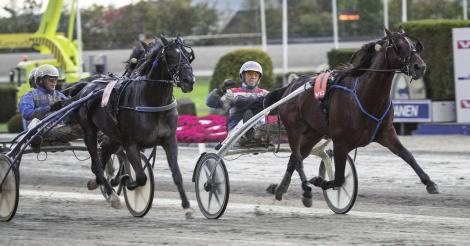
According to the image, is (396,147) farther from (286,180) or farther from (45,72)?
(45,72)

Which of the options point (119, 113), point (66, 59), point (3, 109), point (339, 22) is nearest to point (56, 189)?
point (119, 113)

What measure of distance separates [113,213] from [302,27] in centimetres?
3337

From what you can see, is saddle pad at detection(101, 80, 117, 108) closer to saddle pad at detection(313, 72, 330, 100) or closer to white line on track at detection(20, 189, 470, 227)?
white line on track at detection(20, 189, 470, 227)

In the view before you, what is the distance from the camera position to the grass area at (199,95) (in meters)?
26.2

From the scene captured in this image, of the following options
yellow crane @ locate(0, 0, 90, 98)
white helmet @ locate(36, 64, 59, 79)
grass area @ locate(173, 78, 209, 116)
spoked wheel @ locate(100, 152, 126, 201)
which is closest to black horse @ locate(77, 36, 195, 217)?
spoked wheel @ locate(100, 152, 126, 201)

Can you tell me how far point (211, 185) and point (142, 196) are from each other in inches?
26.2

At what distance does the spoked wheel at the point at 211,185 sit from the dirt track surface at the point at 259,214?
0.10 meters

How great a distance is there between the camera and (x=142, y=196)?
9.29 metres

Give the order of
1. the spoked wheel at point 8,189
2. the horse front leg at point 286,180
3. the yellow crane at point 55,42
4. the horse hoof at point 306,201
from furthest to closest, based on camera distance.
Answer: the yellow crane at point 55,42 → the horse front leg at point 286,180 → the horse hoof at point 306,201 → the spoked wheel at point 8,189

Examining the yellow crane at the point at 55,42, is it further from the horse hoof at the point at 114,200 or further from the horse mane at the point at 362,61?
the horse mane at the point at 362,61

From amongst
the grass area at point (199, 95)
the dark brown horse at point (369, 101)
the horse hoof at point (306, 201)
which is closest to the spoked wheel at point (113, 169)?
the horse hoof at point (306, 201)

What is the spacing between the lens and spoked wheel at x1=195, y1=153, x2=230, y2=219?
8914 mm

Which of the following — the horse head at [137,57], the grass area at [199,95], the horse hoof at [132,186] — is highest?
the horse head at [137,57]

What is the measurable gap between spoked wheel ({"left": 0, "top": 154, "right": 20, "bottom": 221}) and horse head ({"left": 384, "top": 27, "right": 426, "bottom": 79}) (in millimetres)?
3274
